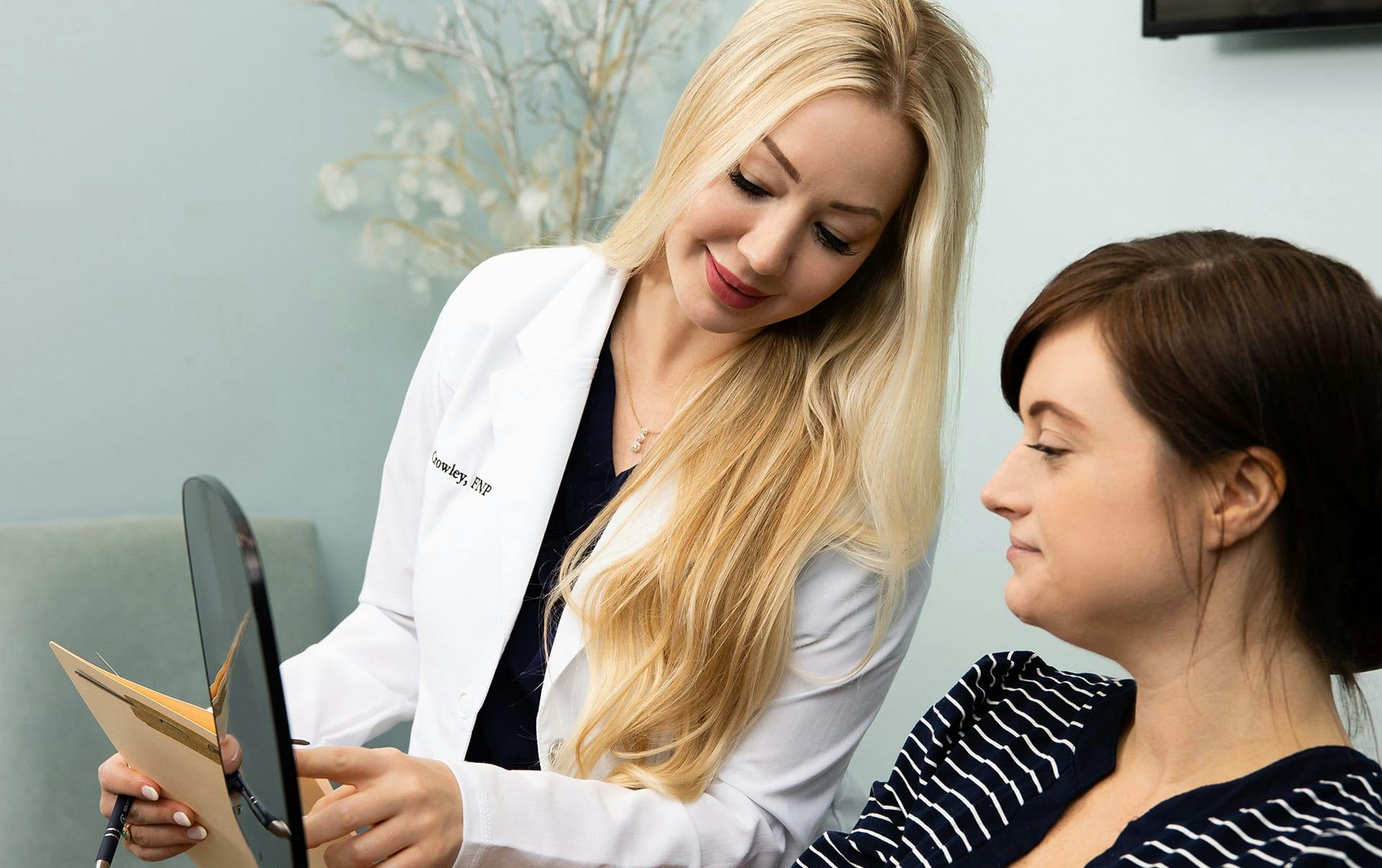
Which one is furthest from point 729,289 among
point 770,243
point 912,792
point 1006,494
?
point 912,792

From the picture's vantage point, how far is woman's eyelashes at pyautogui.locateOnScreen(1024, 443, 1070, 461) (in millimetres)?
882

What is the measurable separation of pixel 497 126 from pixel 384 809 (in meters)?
1.58

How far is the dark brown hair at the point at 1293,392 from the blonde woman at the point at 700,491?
38cm

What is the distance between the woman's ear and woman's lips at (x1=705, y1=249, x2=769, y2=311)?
510mm

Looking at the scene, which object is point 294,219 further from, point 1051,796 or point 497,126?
point 1051,796

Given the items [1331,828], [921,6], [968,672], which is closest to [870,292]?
[921,6]

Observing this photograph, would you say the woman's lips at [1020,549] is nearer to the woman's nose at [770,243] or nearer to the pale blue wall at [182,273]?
the woman's nose at [770,243]

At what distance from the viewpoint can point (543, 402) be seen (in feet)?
4.56

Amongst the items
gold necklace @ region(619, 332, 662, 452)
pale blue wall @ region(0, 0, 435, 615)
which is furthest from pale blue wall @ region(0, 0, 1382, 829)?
gold necklace @ region(619, 332, 662, 452)

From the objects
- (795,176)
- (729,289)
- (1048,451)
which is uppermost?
(795,176)

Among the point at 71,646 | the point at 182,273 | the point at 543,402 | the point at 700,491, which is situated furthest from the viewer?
the point at 182,273

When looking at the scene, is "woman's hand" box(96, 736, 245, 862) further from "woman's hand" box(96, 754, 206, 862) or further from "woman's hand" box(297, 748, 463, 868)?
"woman's hand" box(297, 748, 463, 868)

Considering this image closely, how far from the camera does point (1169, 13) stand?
159 centimetres

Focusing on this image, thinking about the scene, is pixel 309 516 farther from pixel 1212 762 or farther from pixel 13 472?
pixel 1212 762
